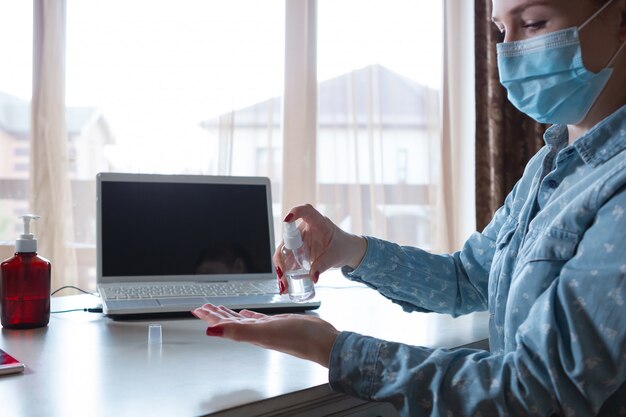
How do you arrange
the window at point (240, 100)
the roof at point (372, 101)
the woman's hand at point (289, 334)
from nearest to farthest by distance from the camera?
1. the woman's hand at point (289, 334)
2. the window at point (240, 100)
3. the roof at point (372, 101)

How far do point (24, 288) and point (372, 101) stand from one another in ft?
5.53

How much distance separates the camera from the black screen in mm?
1392

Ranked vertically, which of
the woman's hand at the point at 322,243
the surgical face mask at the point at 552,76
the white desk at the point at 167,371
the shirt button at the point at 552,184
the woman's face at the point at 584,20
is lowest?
the white desk at the point at 167,371

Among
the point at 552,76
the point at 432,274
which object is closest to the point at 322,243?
the point at 432,274

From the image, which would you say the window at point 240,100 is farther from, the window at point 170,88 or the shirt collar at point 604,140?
the shirt collar at point 604,140

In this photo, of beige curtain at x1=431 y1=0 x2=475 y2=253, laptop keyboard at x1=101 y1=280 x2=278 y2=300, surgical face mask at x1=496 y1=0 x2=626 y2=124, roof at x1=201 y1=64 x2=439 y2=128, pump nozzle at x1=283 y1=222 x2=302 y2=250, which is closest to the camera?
surgical face mask at x1=496 y1=0 x2=626 y2=124

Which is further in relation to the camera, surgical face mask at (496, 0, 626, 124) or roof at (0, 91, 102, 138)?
roof at (0, 91, 102, 138)

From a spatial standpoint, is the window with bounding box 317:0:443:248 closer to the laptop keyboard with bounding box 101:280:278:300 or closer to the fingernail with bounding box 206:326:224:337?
the laptop keyboard with bounding box 101:280:278:300

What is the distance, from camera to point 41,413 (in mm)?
707

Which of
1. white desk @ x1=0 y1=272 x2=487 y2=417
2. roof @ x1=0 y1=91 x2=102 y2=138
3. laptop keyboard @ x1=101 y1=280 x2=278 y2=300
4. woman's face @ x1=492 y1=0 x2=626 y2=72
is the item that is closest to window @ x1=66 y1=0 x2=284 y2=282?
roof @ x1=0 y1=91 x2=102 y2=138

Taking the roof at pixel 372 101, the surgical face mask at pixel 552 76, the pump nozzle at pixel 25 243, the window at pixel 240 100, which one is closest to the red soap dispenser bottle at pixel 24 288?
the pump nozzle at pixel 25 243

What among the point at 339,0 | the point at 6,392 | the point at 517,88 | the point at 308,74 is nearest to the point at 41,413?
the point at 6,392

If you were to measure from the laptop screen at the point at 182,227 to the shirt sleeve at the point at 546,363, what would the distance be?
29.0 inches

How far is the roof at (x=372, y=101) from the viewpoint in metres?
2.49
